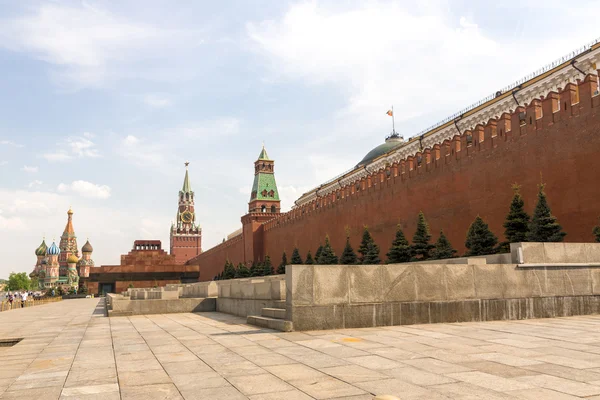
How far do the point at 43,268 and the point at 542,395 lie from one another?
144784mm

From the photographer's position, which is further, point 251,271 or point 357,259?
point 251,271

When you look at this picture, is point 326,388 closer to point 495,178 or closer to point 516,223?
point 516,223

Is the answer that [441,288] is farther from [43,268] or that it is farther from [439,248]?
[43,268]

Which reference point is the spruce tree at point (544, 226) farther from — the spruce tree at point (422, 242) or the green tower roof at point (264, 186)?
the green tower roof at point (264, 186)

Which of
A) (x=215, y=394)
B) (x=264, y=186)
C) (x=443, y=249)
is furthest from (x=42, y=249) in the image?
(x=215, y=394)

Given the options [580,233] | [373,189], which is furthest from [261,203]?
[580,233]

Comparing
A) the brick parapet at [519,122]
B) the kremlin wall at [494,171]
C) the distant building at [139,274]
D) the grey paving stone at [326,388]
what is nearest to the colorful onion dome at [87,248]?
the distant building at [139,274]

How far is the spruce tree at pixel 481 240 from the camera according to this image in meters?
17.6

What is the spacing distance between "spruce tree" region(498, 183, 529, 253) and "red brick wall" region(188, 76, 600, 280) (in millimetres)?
598

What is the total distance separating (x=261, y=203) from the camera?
5541 centimetres

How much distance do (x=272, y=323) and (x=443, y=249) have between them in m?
13.7

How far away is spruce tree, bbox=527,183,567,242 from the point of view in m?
14.9

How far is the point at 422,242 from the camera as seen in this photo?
21.1 metres

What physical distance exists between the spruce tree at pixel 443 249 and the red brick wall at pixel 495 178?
2.49 feet
